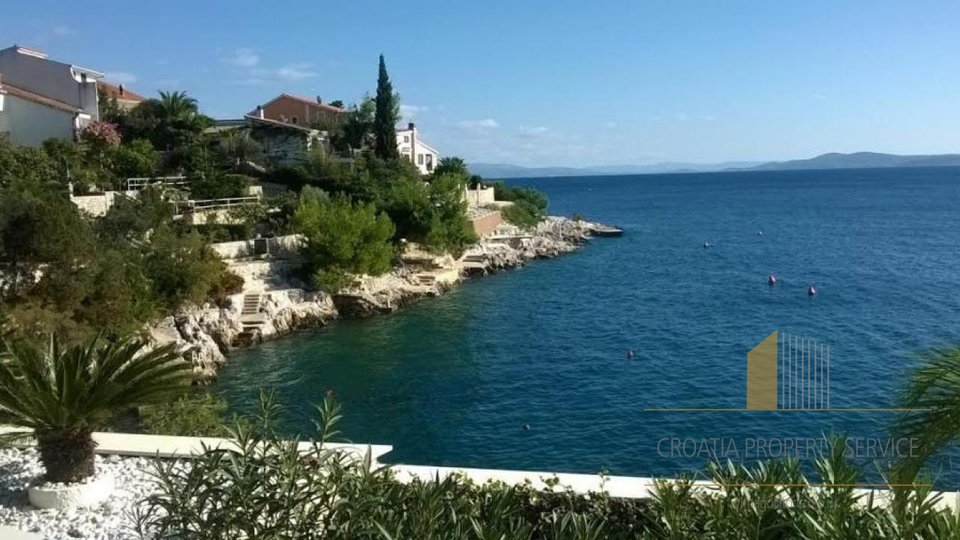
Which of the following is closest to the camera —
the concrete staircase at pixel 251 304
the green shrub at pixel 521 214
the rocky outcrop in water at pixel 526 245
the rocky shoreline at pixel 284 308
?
the rocky shoreline at pixel 284 308

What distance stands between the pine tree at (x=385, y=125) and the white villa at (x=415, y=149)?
644cm

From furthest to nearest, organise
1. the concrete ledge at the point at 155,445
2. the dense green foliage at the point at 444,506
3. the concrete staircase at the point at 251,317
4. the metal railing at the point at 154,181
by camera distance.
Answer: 1. the metal railing at the point at 154,181
2. the concrete staircase at the point at 251,317
3. the concrete ledge at the point at 155,445
4. the dense green foliage at the point at 444,506

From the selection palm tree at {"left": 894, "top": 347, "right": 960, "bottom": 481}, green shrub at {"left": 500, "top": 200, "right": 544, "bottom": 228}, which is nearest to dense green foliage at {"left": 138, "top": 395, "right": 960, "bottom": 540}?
palm tree at {"left": 894, "top": 347, "right": 960, "bottom": 481}

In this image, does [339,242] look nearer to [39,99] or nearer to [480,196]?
[39,99]

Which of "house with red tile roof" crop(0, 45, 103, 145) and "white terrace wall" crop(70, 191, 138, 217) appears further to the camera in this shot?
"house with red tile roof" crop(0, 45, 103, 145)

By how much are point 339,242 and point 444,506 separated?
3067 cm

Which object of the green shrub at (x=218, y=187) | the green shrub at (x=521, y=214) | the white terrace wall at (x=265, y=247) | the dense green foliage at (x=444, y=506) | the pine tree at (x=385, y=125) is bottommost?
the dense green foliage at (x=444, y=506)

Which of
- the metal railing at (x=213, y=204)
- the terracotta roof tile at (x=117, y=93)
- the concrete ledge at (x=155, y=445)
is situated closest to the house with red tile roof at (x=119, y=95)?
the terracotta roof tile at (x=117, y=93)

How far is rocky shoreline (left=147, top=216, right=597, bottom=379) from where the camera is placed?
27.8m

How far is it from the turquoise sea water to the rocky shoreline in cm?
102

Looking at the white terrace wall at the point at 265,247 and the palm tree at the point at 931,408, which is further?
the white terrace wall at the point at 265,247

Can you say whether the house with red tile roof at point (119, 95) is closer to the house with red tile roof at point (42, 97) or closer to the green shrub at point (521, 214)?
the house with red tile roof at point (42, 97)

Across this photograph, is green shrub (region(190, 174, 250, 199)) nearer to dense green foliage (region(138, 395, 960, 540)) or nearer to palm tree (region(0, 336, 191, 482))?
palm tree (region(0, 336, 191, 482))

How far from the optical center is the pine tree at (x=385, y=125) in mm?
59844
